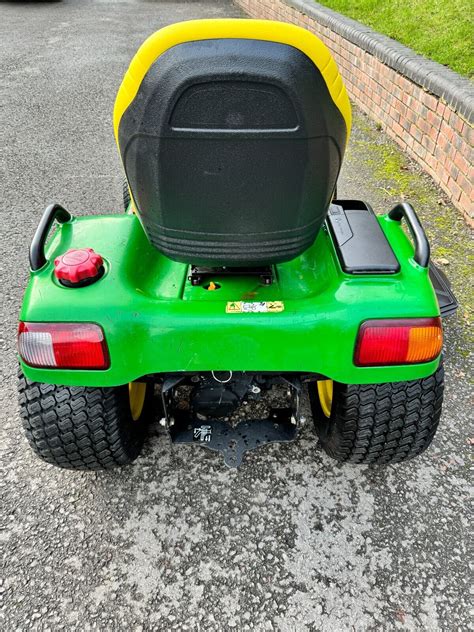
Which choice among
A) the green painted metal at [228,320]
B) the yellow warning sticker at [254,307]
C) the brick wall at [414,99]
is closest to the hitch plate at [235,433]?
the green painted metal at [228,320]

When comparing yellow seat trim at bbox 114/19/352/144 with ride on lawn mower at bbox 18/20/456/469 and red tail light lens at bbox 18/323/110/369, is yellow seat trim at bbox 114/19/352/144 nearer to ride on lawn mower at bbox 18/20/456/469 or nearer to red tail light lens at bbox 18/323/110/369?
ride on lawn mower at bbox 18/20/456/469

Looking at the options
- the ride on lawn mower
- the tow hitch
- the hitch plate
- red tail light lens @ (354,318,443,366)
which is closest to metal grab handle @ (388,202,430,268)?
the ride on lawn mower

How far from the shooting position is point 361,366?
143 cm

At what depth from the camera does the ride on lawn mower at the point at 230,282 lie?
3.51 ft

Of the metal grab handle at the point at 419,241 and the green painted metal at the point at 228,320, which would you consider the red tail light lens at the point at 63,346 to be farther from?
the metal grab handle at the point at 419,241

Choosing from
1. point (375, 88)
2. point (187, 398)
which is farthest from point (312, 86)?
point (375, 88)

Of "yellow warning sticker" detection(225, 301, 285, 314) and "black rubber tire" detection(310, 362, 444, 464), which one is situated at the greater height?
"yellow warning sticker" detection(225, 301, 285, 314)

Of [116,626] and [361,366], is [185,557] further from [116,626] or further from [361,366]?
[361,366]

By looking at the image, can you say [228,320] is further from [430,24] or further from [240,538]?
[430,24]

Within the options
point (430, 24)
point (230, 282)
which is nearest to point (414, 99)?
point (430, 24)

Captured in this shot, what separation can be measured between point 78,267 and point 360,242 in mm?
853

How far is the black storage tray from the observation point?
145 centimetres

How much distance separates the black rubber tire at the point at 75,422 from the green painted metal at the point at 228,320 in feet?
0.39

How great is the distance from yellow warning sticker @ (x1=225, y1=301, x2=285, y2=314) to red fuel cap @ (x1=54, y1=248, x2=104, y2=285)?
1.32ft
